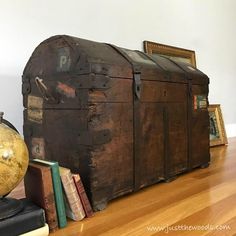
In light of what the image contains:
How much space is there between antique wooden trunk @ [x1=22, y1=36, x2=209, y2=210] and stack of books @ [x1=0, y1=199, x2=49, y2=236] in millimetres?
239

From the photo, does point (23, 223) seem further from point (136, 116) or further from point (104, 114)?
point (136, 116)

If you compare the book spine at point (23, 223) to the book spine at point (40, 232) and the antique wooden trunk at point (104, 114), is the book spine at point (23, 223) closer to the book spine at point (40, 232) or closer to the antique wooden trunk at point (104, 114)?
the book spine at point (40, 232)

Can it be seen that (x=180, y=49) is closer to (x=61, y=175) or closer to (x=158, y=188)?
(x=158, y=188)

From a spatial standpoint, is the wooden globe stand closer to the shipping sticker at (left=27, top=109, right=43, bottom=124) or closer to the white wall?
the shipping sticker at (left=27, top=109, right=43, bottom=124)

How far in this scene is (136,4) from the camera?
2.08m

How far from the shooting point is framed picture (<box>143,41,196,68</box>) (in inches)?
83.7

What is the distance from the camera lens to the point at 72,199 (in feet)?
3.21

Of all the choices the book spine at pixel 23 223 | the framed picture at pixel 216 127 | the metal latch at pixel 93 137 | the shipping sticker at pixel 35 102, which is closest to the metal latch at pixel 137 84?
the metal latch at pixel 93 137

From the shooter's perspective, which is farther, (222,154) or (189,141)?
(222,154)

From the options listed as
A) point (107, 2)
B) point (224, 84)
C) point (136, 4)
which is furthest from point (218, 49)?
point (107, 2)

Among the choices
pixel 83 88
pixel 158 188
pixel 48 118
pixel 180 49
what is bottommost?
pixel 158 188

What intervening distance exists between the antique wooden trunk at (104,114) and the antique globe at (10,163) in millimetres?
295

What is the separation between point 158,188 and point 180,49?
1433 mm

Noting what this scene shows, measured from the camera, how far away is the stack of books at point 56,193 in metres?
0.90
